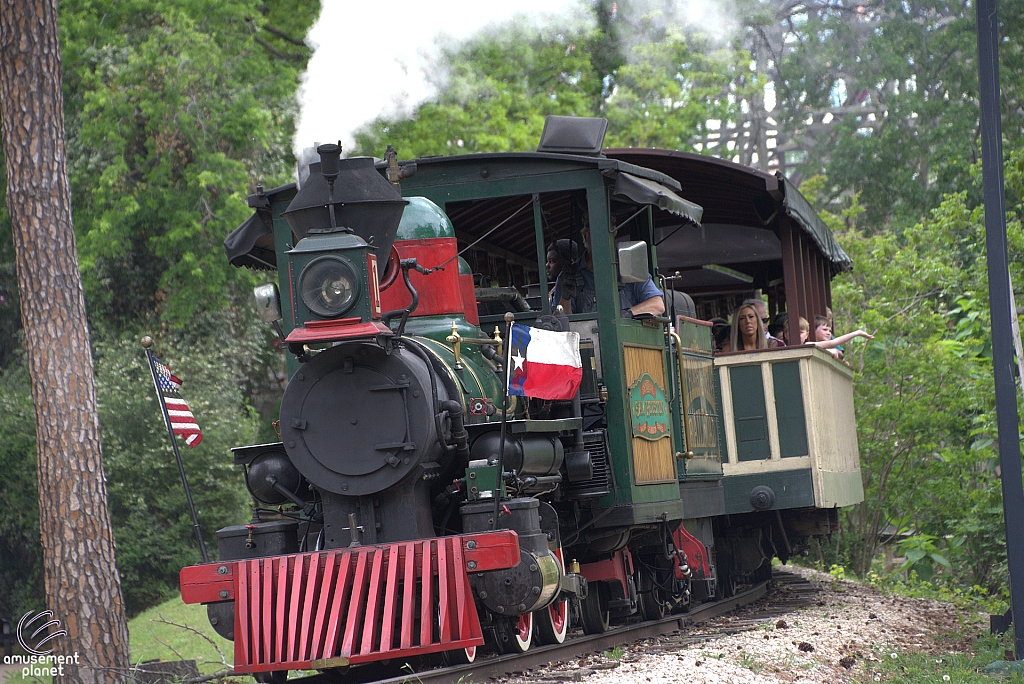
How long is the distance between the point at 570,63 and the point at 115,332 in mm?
9393

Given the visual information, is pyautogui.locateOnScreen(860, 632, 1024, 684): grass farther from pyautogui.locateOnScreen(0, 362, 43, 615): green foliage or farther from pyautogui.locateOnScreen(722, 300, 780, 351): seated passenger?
pyautogui.locateOnScreen(0, 362, 43, 615): green foliage

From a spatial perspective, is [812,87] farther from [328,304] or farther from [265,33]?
[328,304]

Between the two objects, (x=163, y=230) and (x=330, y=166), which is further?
(x=163, y=230)

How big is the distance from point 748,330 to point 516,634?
4.62 m

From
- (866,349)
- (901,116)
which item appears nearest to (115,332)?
(866,349)

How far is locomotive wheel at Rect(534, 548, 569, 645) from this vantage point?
724 cm

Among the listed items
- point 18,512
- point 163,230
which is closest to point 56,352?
point 18,512

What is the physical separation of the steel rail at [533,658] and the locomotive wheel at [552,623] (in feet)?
0.27

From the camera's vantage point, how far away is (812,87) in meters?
36.2

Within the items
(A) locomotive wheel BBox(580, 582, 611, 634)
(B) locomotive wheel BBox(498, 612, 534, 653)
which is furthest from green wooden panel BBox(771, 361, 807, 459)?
(B) locomotive wheel BBox(498, 612, 534, 653)

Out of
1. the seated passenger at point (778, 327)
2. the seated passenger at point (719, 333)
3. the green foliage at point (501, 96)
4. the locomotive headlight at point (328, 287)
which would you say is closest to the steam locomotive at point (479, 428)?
the locomotive headlight at point (328, 287)

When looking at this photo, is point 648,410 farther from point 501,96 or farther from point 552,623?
point 501,96

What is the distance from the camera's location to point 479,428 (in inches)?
260

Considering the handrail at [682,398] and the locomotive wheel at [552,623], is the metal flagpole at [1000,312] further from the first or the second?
the locomotive wheel at [552,623]
